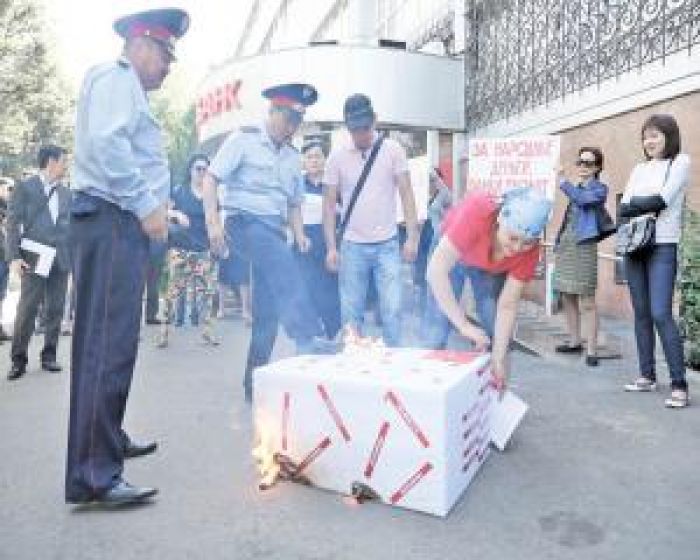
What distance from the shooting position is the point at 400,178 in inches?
229

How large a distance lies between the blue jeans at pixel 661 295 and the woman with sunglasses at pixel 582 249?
134cm

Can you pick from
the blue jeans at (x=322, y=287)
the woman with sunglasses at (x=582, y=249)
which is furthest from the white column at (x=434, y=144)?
the woman with sunglasses at (x=582, y=249)

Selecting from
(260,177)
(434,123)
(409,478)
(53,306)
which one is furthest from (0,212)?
(434,123)

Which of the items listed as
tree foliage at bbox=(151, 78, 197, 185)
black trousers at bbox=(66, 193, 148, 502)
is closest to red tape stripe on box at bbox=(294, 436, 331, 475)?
black trousers at bbox=(66, 193, 148, 502)

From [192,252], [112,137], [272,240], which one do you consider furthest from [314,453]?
[192,252]

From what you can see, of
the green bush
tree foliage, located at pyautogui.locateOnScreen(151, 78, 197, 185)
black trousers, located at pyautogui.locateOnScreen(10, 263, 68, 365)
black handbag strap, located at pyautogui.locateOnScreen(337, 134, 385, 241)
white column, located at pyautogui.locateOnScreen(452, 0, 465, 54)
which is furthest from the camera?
tree foliage, located at pyautogui.locateOnScreen(151, 78, 197, 185)

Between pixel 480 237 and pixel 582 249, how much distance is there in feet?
11.2

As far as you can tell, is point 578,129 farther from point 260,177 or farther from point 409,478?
point 409,478

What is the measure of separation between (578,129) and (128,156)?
917 centimetres

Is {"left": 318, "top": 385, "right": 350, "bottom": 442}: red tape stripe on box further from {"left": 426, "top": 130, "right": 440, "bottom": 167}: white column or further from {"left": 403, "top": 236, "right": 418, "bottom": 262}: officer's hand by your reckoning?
{"left": 426, "top": 130, "right": 440, "bottom": 167}: white column

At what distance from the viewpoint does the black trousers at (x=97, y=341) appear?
3.33 meters

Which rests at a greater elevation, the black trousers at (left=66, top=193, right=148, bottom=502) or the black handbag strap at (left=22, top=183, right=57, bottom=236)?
the black handbag strap at (left=22, top=183, right=57, bottom=236)

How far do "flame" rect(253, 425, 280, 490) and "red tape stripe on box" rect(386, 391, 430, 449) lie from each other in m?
0.73

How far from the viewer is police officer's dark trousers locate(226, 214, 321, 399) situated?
5098 mm
